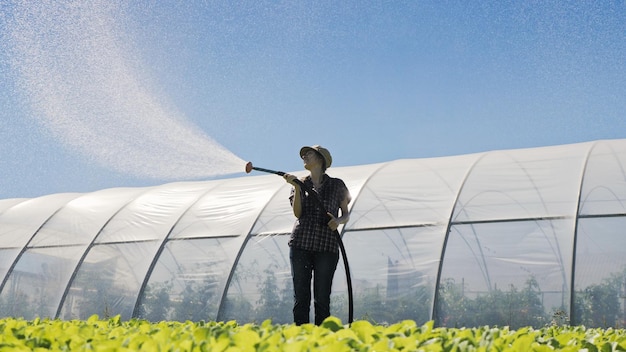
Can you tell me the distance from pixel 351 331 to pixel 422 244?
25.2 feet

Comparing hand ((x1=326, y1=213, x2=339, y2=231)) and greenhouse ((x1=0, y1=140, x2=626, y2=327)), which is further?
greenhouse ((x1=0, y1=140, x2=626, y2=327))

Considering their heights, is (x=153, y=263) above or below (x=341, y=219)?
below

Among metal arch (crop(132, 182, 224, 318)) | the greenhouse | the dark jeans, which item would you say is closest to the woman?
the dark jeans

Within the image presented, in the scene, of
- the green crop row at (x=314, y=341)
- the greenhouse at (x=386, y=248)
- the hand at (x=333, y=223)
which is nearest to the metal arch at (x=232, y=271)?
the greenhouse at (x=386, y=248)

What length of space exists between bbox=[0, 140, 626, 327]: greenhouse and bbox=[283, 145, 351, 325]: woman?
3.64 m

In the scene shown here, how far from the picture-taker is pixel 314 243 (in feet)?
21.0

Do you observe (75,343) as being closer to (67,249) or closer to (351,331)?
(351,331)

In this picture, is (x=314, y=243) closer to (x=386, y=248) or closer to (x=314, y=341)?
Result: (x=314, y=341)

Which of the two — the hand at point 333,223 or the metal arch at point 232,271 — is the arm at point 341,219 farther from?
the metal arch at point 232,271

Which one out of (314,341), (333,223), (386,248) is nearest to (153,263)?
(386,248)

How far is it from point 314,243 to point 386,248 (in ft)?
14.3

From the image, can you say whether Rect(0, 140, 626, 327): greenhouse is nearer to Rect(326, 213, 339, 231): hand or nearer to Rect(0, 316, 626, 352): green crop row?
Rect(326, 213, 339, 231): hand

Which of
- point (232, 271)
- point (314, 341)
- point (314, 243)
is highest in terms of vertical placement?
point (314, 243)

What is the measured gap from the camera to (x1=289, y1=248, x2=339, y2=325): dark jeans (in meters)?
6.26
